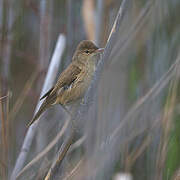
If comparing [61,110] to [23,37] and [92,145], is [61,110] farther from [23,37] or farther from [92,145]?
[92,145]

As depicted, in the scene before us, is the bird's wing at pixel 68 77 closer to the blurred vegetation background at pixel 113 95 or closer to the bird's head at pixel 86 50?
the bird's head at pixel 86 50

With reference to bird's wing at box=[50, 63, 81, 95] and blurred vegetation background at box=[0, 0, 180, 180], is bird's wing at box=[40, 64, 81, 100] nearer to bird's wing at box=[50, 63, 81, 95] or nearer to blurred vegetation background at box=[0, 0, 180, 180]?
bird's wing at box=[50, 63, 81, 95]

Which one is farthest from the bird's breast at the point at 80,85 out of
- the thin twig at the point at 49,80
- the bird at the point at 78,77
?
the thin twig at the point at 49,80

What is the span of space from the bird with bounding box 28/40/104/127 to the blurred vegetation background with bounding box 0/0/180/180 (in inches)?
6.4

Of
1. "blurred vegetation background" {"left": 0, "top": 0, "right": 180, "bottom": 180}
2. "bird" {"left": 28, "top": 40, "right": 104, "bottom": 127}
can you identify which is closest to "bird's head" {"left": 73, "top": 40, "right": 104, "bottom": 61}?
"bird" {"left": 28, "top": 40, "right": 104, "bottom": 127}

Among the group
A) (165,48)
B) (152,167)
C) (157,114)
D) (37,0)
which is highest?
Answer: (37,0)

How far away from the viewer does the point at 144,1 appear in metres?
2.36

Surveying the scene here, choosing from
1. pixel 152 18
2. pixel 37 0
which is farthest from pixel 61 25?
pixel 152 18

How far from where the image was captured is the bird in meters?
2.28

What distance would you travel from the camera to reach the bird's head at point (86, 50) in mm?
2248

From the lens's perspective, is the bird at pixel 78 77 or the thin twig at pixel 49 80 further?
the bird at pixel 78 77

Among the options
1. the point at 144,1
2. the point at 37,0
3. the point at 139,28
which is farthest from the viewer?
the point at 37,0

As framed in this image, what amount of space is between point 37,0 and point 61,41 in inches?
29.1

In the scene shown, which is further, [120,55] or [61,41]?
[61,41]
